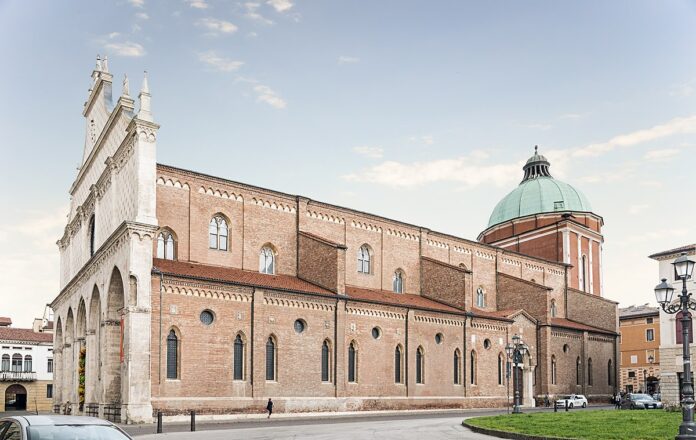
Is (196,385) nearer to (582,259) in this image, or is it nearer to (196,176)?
(196,176)

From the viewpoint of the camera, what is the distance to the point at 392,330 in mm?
42438

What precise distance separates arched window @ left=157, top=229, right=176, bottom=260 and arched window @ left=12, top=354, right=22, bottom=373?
147 ft

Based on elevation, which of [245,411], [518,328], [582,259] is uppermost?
[582,259]

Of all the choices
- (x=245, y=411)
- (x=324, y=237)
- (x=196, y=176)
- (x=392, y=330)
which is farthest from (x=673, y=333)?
(x=196, y=176)

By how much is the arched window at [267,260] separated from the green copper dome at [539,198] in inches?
1277

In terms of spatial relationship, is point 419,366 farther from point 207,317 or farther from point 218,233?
point 207,317

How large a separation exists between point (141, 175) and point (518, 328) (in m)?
29.1

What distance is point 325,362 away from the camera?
39.0 m

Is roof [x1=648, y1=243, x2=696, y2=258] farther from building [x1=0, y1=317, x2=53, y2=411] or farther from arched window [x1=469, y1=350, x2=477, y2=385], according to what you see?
building [x1=0, y1=317, x2=53, y2=411]

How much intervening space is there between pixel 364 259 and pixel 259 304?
475 inches

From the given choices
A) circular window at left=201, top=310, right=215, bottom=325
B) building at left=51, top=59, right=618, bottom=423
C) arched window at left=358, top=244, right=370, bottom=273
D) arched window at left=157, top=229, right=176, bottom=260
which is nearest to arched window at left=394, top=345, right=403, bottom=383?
building at left=51, top=59, right=618, bottom=423

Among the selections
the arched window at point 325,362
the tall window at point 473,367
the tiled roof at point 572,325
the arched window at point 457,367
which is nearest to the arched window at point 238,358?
the arched window at point 325,362

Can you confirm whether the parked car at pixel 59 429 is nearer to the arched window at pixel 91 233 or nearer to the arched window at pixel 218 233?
the arched window at pixel 218 233

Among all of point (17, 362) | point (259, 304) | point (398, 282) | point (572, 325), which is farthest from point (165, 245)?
point (17, 362)
